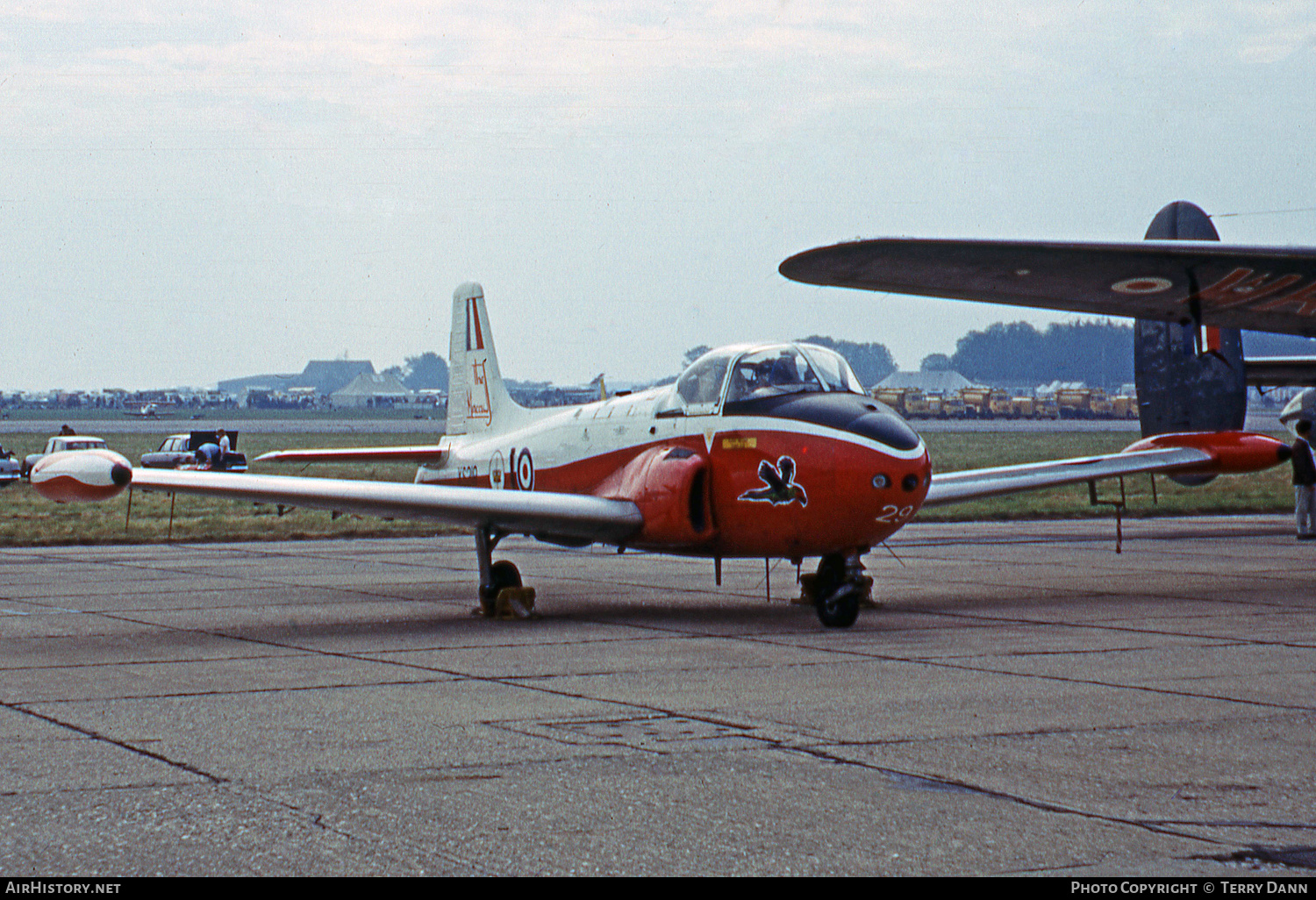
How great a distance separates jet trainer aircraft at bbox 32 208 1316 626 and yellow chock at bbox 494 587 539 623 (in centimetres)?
8

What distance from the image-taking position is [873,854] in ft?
15.7

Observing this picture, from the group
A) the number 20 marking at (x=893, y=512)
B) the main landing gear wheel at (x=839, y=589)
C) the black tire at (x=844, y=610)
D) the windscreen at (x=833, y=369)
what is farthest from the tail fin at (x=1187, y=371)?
the black tire at (x=844, y=610)

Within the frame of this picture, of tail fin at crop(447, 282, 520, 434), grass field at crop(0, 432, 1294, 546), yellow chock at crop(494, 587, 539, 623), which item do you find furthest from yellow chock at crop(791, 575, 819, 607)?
grass field at crop(0, 432, 1294, 546)

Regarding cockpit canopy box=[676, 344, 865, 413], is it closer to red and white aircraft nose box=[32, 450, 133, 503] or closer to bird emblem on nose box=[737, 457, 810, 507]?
bird emblem on nose box=[737, 457, 810, 507]

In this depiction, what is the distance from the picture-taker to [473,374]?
17.6m

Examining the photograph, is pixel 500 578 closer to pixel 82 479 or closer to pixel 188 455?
pixel 82 479

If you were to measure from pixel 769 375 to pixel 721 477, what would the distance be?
1014 mm

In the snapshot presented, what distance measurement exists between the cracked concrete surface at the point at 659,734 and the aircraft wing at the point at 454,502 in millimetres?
947

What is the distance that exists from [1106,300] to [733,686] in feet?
34.3

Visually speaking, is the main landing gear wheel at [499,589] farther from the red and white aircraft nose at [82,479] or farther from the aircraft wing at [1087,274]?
the aircraft wing at [1087,274]

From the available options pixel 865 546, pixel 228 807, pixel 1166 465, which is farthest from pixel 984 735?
pixel 1166 465

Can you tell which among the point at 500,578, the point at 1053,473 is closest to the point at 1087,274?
the point at 1053,473

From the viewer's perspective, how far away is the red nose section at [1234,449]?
1612cm
